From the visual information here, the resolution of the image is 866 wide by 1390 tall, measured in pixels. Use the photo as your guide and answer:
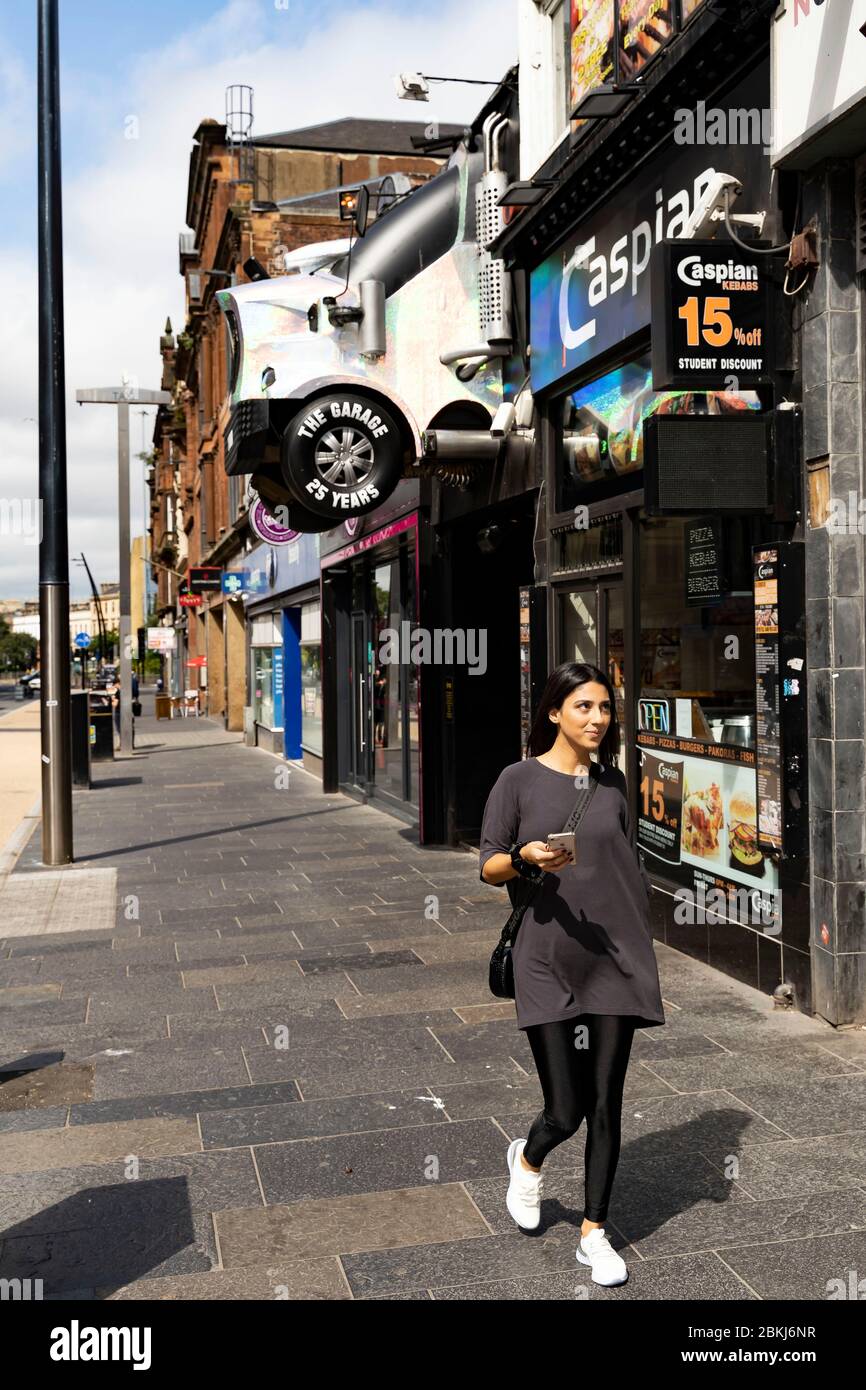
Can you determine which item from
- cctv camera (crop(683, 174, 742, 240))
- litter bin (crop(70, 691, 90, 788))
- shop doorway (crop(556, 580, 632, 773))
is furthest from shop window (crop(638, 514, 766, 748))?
litter bin (crop(70, 691, 90, 788))

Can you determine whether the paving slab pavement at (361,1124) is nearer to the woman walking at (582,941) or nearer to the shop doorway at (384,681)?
the woman walking at (582,941)

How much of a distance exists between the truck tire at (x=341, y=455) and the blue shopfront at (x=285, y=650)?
9.44 metres

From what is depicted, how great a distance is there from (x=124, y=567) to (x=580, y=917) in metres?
25.6

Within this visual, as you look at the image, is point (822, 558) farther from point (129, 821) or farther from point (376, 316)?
point (129, 821)

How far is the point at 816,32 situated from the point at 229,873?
312 inches

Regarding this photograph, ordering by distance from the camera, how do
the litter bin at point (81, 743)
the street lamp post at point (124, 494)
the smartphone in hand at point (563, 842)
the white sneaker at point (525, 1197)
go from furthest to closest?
the street lamp post at point (124, 494) < the litter bin at point (81, 743) < the white sneaker at point (525, 1197) < the smartphone in hand at point (563, 842)

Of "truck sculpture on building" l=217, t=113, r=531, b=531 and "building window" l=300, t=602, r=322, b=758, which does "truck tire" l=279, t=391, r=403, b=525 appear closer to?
"truck sculpture on building" l=217, t=113, r=531, b=531

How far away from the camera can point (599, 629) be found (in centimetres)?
935

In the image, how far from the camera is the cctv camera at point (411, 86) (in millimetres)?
11047

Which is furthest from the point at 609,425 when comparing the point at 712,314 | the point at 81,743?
the point at 81,743

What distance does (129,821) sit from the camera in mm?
15391

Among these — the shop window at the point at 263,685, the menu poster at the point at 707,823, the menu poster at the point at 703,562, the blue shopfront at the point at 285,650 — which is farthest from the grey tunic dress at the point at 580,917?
the shop window at the point at 263,685

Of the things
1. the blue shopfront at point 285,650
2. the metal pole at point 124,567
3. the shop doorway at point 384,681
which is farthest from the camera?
the metal pole at point 124,567

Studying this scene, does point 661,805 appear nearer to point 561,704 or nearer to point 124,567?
point 561,704
